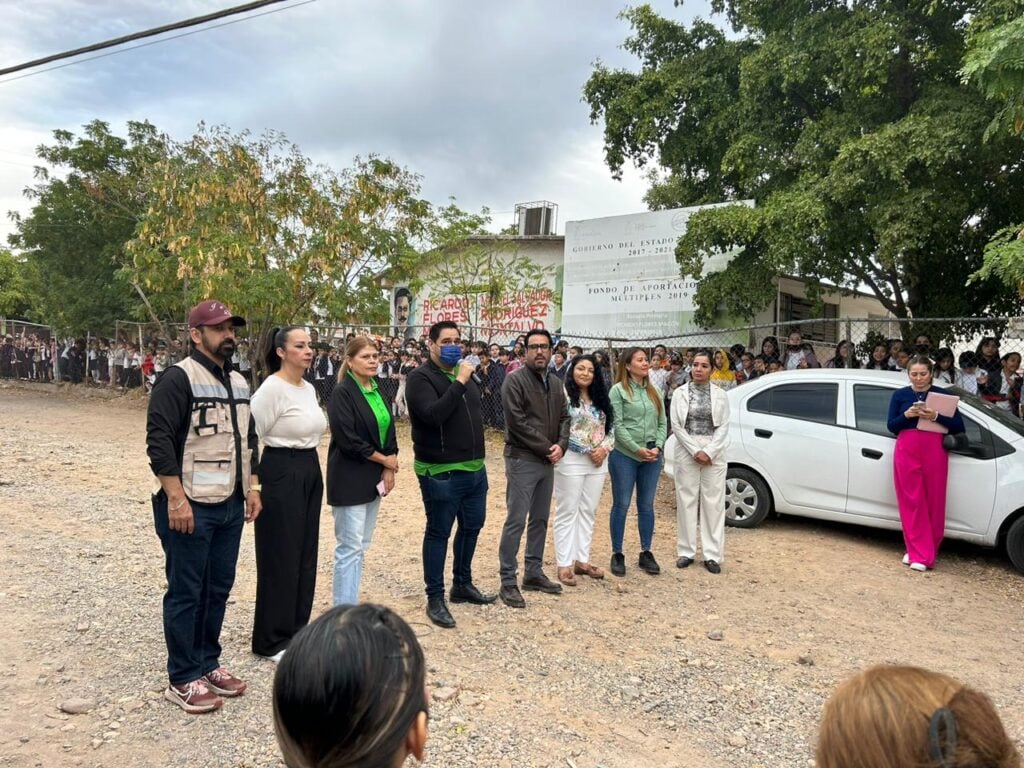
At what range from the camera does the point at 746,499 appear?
761 cm

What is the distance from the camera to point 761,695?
13.1ft

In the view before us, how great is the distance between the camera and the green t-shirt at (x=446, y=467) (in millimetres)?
4758

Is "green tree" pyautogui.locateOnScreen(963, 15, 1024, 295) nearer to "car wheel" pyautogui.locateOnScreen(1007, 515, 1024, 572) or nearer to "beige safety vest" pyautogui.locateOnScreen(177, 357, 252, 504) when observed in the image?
"car wheel" pyautogui.locateOnScreen(1007, 515, 1024, 572)

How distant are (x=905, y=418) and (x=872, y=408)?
0.66 metres

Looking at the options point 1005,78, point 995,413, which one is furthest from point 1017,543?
point 1005,78

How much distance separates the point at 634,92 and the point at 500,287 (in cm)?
635

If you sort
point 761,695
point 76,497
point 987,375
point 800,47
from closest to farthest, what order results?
point 761,695 → point 76,497 → point 987,375 → point 800,47

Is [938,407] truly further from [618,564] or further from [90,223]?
[90,223]

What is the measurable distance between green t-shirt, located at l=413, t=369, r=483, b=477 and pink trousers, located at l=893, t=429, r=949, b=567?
12.6 feet

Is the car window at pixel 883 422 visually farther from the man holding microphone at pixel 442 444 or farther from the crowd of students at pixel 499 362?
the man holding microphone at pixel 442 444

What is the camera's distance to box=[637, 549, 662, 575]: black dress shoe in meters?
6.08

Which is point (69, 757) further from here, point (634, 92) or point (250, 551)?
point (634, 92)

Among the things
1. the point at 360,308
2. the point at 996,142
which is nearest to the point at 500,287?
the point at 360,308

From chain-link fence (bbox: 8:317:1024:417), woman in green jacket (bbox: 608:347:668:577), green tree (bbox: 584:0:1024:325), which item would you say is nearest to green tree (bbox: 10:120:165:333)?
chain-link fence (bbox: 8:317:1024:417)
